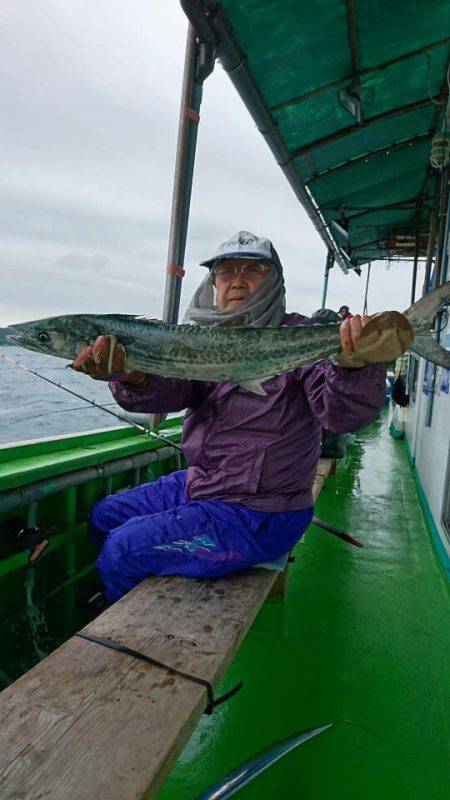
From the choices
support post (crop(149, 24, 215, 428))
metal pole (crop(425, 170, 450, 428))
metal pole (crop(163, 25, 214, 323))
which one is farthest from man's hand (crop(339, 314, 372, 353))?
metal pole (crop(425, 170, 450, 428))

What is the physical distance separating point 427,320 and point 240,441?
3.20 feet

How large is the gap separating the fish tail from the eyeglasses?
88 centimetres

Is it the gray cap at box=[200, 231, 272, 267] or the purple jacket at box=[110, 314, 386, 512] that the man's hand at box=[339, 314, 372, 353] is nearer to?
the purple jacket at box=[110, 314, 386, 512]

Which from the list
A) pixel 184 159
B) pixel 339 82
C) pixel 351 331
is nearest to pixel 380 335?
pixel 351 331

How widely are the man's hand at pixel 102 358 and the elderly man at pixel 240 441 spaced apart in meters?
0.06

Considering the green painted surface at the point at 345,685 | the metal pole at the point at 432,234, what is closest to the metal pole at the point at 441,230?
the metal pole at the point at 432,234

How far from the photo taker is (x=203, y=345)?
7.06 feet

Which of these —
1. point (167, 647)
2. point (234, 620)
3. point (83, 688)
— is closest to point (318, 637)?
point (234, 620)

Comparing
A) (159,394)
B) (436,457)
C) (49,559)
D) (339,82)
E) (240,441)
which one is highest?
(339,82)

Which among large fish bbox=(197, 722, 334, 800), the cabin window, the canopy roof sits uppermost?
the canopy roof

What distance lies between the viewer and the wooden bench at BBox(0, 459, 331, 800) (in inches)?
49.2

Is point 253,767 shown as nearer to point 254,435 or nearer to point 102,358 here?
point 254,435

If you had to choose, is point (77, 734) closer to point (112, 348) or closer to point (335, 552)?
point (112, 348)

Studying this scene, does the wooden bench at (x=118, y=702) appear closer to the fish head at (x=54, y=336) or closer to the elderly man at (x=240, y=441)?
the elderly man at (x=240, y=441)
